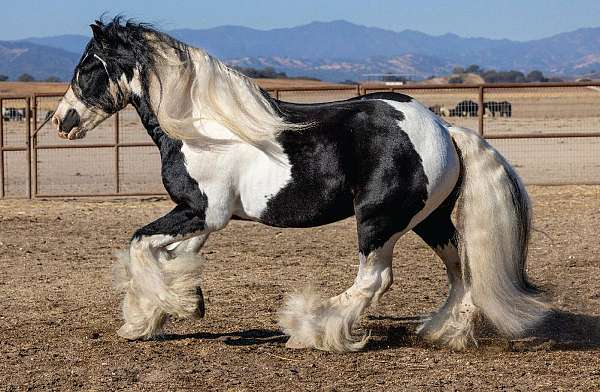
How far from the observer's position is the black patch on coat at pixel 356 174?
527 cm

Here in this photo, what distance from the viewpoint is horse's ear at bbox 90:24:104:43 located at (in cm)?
567

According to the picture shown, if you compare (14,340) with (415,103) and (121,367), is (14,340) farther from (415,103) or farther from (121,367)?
(415,103)

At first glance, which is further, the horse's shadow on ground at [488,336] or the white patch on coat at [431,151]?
the horse's shadow on ground at [488,336]

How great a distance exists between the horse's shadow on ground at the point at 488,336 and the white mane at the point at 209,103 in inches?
47.4

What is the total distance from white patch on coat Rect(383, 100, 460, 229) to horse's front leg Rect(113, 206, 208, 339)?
1.19m

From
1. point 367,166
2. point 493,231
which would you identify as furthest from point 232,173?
point 493,231

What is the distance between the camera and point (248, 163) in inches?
213

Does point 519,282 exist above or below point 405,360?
above

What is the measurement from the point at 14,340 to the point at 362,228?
2096 mm

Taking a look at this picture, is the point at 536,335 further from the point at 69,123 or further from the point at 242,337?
the point at 69,123

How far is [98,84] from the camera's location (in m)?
5.77

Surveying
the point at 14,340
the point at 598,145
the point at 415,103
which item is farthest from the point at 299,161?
the point at 598,145

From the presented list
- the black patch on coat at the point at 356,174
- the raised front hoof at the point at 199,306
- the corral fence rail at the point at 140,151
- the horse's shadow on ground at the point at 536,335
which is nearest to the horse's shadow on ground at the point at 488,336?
the horse's shadow on ground at the point at 536,335

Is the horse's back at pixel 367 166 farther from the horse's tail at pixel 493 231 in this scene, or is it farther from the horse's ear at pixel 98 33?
the horse's ear at pixel 98 33
